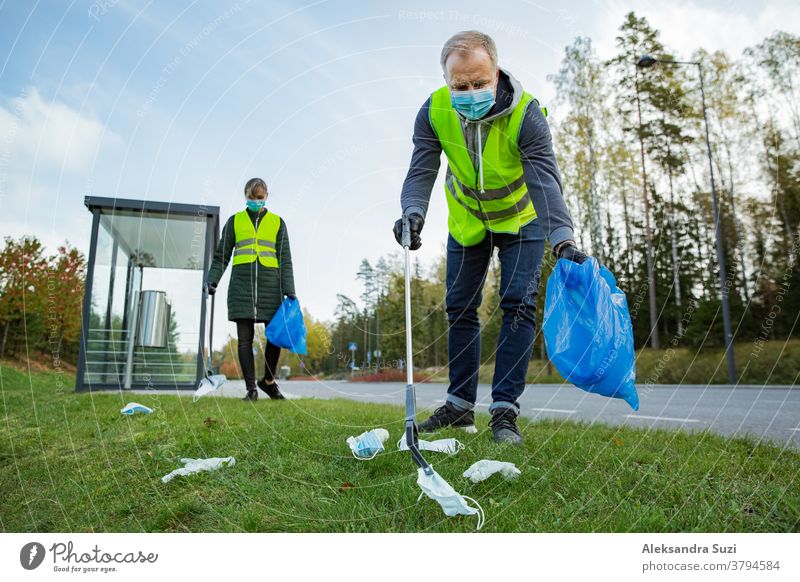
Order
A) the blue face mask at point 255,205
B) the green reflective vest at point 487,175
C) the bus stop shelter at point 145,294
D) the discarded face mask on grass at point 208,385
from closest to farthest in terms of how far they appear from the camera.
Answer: the green reflective vest at point 487,175
the discarded face mask on grass at point 208,385
the blue face mask at point 255,205
the bus stop shelter at point 145,294

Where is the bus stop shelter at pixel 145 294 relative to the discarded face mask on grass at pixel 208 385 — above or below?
above

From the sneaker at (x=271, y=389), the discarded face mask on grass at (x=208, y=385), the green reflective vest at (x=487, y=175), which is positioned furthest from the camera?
the sneaker at (x=271, y=389)

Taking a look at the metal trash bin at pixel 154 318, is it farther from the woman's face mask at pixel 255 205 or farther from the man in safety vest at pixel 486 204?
the man in safety vest at pixel 486 204

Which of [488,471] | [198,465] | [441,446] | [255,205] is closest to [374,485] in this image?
[488,471]

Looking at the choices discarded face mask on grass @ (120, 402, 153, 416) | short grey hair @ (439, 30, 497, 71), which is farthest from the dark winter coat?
short grey hair @ (439, 30, 497, 71)

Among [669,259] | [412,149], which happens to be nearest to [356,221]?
[412,149]

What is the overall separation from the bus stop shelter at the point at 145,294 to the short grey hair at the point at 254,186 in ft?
9.80

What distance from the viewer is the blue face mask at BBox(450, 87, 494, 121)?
2199mm

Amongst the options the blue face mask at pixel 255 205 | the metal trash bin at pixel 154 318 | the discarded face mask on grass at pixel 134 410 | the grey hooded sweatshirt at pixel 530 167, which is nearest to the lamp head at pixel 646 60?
the grey hooded sweatshirt at pixel 530 167

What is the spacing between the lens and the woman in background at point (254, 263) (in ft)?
15.0

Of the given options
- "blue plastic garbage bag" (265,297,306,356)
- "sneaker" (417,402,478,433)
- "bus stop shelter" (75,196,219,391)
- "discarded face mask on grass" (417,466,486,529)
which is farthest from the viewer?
"bus stop shelter" (75,196,219,391)

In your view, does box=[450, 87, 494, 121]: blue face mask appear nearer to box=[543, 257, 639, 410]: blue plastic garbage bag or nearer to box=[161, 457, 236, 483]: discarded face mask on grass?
box=[543, 257, 639, 410]: blue plastic garbage bag

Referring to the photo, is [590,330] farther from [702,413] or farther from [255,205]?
[702,413]

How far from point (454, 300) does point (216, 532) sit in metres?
1.59
